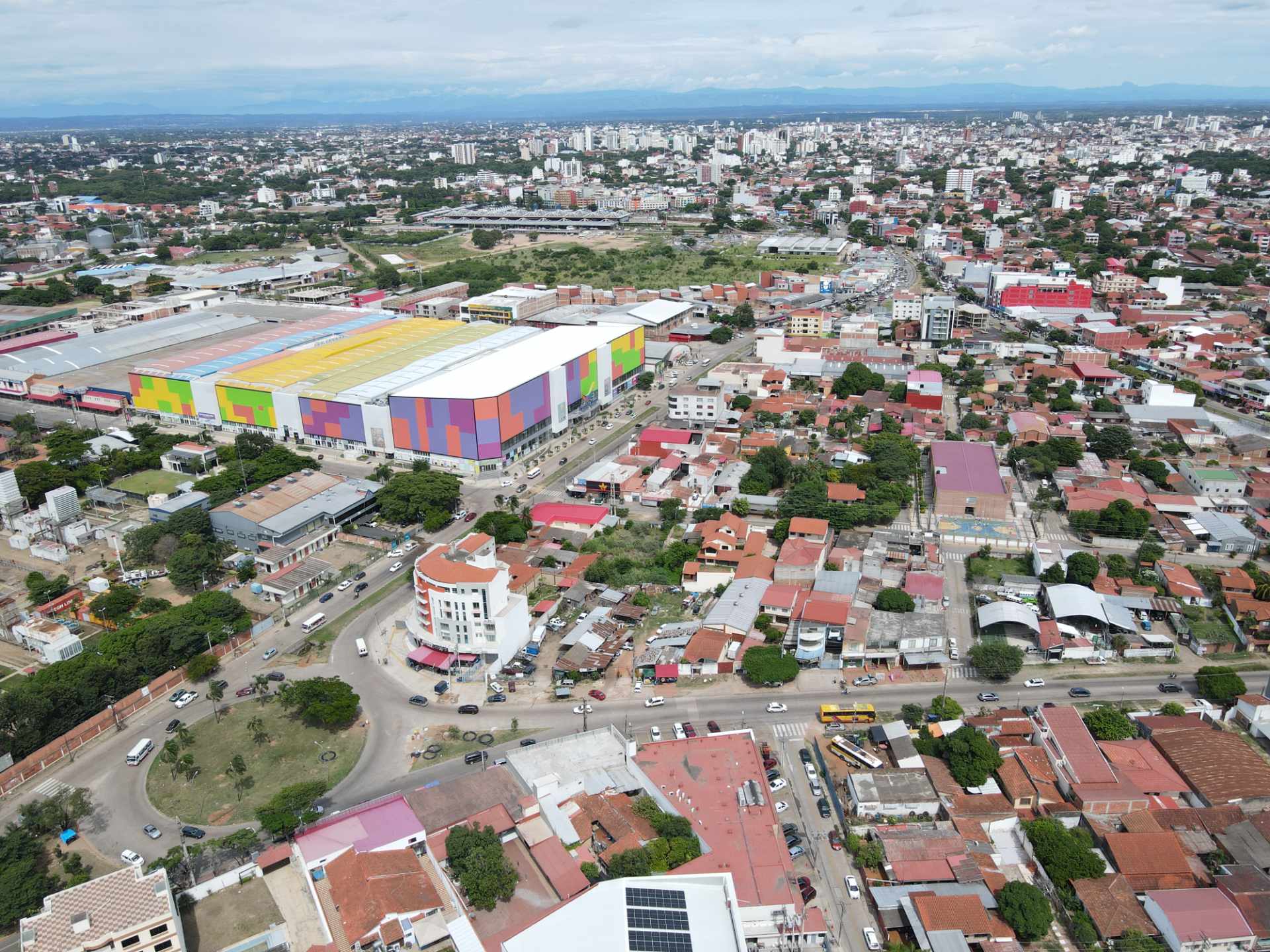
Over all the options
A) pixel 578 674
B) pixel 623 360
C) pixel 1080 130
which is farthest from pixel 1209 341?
pixel 1080 130

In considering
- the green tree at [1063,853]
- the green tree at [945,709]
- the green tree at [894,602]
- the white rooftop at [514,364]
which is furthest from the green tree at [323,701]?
the white rooftop at [514,364]

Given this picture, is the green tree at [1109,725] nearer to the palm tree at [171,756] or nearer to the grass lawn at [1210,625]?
the grass lawn at [1210,625]

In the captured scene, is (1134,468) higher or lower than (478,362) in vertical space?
lower

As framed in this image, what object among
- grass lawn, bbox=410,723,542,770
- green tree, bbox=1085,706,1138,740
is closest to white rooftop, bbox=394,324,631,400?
grass lawn, bbox=410,723,542,770

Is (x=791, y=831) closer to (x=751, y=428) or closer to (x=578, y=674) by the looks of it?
(x=578, y=674)

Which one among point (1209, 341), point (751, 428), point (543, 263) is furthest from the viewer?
point (543, 263)

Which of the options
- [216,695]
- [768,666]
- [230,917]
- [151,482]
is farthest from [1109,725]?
[151,482]

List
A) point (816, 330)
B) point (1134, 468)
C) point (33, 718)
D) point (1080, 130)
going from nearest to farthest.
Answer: point (33, 718)
point (1134, 468)
point (816, 330)
point (1080, 130)
